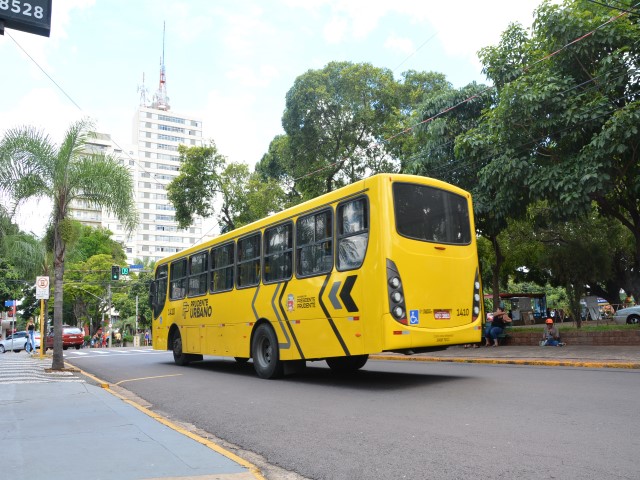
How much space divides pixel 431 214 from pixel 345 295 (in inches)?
78.7

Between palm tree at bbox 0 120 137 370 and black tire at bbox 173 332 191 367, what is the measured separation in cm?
296

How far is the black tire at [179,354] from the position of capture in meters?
15.7

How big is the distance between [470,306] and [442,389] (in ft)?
5.47

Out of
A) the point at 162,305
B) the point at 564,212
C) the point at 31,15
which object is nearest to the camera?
the point at 31,15

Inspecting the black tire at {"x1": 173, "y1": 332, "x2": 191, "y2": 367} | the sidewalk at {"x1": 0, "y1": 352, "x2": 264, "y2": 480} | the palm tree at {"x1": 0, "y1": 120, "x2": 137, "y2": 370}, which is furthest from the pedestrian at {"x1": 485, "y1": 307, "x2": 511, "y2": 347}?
the sidewalk at {"x1": 0, "y1": 352, "x2": 264, "y2": 480}

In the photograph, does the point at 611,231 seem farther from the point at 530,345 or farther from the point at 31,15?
the point at 31,15

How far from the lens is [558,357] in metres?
13.4

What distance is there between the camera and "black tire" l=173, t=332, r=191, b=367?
15.7 m

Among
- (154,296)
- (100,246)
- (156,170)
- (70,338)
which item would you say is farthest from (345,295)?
(156,170)


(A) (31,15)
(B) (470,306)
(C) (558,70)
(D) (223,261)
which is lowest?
(B) (470,306)

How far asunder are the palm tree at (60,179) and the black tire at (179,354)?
296 cm

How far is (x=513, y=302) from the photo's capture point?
128 ft

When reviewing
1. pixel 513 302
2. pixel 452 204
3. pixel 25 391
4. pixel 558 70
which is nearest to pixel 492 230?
pixel 558 70

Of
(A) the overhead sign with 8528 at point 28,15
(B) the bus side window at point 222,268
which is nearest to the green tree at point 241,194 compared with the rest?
(B) the bus side window at point 222,268
